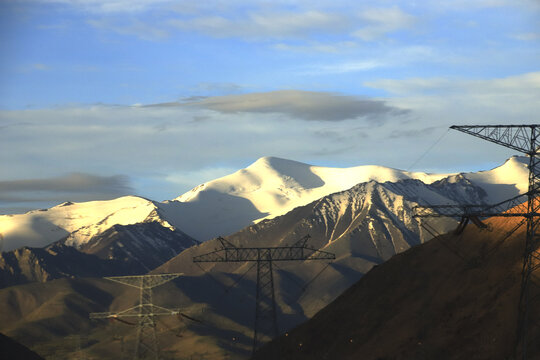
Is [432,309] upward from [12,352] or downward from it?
upward

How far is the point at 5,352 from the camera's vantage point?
597 ft

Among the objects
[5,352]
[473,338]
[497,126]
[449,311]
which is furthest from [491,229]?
[5,352]

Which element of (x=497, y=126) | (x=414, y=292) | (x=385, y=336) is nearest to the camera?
(x=497, y=126)

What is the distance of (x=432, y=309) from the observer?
5502 inches

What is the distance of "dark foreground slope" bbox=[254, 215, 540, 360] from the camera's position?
125438mm

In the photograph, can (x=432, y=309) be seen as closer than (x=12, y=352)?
Yes

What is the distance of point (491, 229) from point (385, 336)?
26.8 meters

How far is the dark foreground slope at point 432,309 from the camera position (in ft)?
412

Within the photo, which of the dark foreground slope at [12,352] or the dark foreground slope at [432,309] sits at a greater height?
the dark foreground slope at [432,309]

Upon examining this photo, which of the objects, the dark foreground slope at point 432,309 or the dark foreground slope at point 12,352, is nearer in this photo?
the dark foreground slope at point 432,309

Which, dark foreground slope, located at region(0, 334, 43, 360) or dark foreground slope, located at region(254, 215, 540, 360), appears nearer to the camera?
dark foreground slope, located at region(254, 215, 540, 360)

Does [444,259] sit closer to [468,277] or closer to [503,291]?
[468,277]

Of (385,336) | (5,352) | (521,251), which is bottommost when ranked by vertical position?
(5,352)

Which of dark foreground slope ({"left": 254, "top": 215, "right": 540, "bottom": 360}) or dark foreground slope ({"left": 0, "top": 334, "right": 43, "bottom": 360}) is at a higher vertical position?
dark foreground slope ({"left": 254, "top": 215, "right": 540, "bottom": 360})
